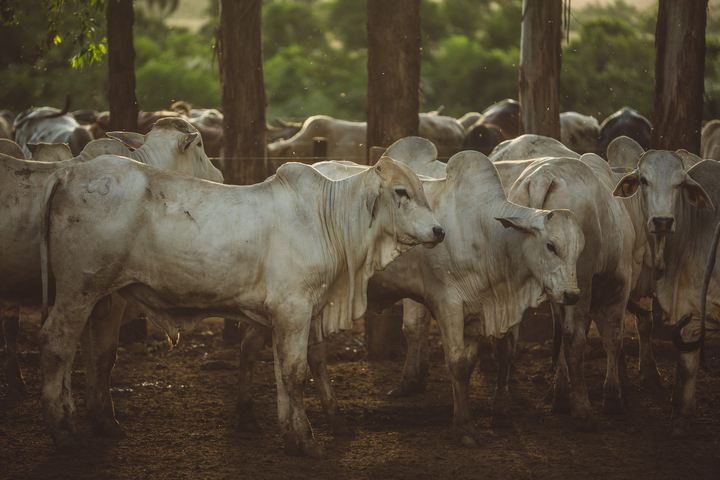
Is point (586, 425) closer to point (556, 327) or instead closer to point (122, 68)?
point (556, 327)

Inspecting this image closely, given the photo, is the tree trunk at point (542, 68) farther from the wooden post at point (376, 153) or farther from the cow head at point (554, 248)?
the cow head at point (554, 248)

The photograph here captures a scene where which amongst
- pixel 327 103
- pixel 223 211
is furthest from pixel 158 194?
pixel 327 103

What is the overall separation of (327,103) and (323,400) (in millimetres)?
→ 32490

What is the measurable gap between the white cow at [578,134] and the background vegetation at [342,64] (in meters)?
13.5

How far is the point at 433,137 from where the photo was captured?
13500 millimetres

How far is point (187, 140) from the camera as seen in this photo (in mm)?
5637

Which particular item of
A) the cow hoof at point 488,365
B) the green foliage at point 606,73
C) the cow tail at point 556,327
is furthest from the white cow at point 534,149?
the green foliage at point 606,73

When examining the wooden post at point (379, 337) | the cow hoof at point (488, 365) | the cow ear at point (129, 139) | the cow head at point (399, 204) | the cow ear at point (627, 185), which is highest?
the cow ear at point (129, 139)

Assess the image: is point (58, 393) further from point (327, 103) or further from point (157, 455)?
point (327, 103)

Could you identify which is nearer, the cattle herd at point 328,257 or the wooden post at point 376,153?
the cattle herd at point 328,257

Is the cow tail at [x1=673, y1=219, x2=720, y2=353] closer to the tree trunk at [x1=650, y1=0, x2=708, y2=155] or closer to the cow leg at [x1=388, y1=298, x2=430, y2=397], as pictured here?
the cow leg at [x1=388, y1=298, x2=430, y2=397]

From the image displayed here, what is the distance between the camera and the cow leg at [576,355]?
524 centimetres

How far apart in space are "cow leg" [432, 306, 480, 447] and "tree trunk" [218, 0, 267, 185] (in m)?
3.43

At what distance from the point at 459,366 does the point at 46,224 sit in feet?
8.79
